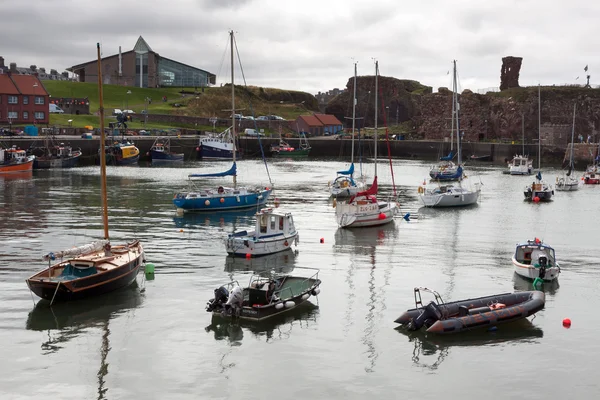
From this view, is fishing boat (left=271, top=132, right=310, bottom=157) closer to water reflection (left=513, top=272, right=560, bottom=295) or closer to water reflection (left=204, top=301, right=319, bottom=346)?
water reflection (left=513, top=272, right=560, bottom=295)

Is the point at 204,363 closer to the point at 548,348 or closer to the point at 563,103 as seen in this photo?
the point at 548,348

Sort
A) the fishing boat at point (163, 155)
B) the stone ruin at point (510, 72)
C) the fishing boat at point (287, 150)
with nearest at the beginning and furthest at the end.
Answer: the fishing boat at point (163, 155)
the fishing boat at point (287, 150)
the stone ruin at point (510, 72)

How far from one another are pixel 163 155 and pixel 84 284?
78.1 meters

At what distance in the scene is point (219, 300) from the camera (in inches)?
1005

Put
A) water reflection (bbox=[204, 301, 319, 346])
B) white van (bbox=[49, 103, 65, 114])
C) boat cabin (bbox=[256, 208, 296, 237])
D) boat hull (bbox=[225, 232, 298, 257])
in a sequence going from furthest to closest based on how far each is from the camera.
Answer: white van (bbox=[49, 103, 65, 114])
boat cabin (bbox=[256, 208, 296, 237])
boat hull (bbox=[225, 232, 298, 257])
water reflection (bbox=[204, 301, 319, 346])

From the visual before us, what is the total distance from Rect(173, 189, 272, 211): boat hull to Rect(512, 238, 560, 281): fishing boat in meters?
23.8

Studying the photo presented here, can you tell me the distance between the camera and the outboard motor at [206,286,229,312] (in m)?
25.3

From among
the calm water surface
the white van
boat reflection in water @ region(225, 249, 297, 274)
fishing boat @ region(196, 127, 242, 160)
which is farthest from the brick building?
boat reflection in water @ region(225, 249, 297, 274)

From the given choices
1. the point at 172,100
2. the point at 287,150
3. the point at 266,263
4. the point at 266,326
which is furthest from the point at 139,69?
the point at 266,326

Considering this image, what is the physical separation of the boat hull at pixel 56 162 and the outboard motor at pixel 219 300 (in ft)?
222

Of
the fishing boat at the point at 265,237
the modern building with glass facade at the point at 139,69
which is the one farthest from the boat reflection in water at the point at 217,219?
the modern building with glass facade at the point at 139,69

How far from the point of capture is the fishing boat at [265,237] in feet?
116

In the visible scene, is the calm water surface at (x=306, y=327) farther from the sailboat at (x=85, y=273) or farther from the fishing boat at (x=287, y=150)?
the fishing boat at (x=287, y=150)

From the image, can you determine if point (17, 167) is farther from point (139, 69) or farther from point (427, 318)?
point (139, 69)
